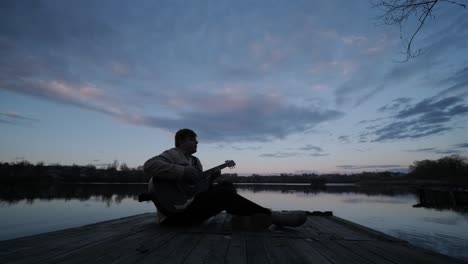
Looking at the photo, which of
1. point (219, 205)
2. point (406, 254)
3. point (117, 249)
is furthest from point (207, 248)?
point (406, 254)

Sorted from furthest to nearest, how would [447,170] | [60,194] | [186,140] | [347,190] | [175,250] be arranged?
[447,170], [347,190], [60,194], [186,140], [175,250]

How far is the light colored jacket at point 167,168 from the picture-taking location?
11.0 ft

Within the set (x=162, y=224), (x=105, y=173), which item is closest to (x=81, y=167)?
(x=105, y=173)

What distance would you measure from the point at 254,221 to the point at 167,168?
137cm

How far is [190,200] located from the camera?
11.6ft

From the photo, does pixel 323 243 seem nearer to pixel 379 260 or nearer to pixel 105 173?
pixel 379 260

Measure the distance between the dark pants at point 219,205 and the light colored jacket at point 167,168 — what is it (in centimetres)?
14

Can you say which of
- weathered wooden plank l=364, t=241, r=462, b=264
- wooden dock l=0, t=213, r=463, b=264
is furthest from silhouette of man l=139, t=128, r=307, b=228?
weathered wooden plank l=364, t=241, r=462, b=264

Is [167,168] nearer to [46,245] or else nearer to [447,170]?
[46,245]

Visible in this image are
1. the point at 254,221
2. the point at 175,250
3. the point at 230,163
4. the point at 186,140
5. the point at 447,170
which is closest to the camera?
the point at 175,250

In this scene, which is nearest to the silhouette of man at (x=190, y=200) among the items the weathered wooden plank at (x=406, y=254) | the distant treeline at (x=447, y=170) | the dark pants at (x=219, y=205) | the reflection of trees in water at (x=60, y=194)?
the dark pants at (x=219, y=205)

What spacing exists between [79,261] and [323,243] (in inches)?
91.3

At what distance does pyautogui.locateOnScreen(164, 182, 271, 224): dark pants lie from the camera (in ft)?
11.2

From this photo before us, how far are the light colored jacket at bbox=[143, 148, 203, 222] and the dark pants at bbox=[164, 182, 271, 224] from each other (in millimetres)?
142
